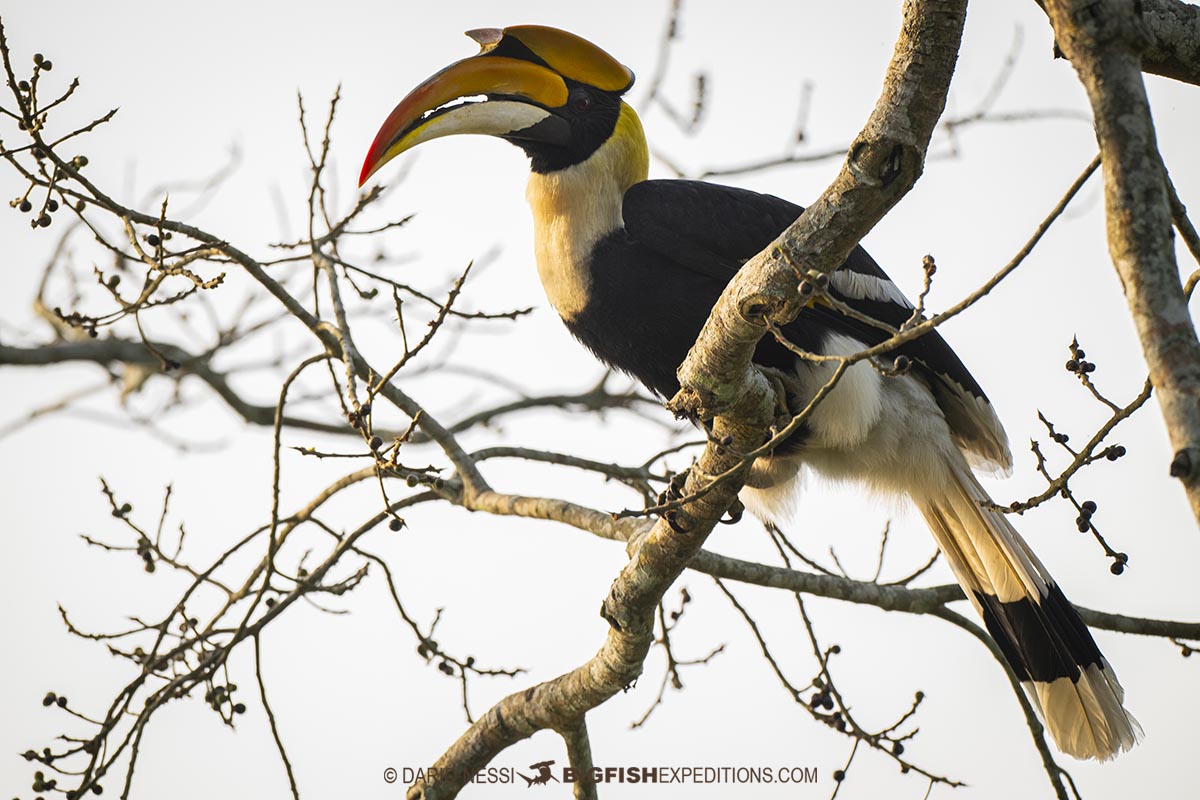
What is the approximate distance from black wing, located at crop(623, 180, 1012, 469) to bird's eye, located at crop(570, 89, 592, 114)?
15.8 inches

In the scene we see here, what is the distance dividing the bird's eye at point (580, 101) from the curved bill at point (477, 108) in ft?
0.16

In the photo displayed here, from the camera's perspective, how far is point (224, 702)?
125 inches

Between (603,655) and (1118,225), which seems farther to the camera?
(603,655)

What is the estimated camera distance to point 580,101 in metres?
4.11

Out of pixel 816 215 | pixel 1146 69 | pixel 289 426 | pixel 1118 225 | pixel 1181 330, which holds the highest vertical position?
pixel 289 426

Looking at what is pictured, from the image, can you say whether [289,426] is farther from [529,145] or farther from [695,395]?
[695,395]

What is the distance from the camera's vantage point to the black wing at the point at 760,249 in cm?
362

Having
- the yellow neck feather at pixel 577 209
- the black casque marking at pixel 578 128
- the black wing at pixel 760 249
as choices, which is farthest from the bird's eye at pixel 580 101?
the black wing at pixel 760 249

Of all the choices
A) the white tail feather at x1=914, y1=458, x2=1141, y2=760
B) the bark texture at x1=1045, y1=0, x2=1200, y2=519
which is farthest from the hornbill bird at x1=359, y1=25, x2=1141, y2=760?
the bark texture at x1=1045, y1=0, x2=1200, y2=519

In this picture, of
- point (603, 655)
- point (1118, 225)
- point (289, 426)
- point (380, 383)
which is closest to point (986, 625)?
point (603, 655)

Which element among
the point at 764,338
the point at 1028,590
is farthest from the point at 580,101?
the point at 1028,590

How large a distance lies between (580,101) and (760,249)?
0.92 m

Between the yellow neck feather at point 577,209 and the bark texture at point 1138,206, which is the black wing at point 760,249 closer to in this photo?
the yellow neck feather at point 577,209

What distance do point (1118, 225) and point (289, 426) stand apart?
4238 millimetres
